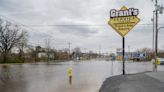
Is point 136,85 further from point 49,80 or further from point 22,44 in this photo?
point 22,44

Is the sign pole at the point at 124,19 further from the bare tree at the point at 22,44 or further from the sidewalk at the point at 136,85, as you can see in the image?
the bare tree at the point at 22,44

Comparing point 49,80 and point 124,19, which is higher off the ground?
point 124,19

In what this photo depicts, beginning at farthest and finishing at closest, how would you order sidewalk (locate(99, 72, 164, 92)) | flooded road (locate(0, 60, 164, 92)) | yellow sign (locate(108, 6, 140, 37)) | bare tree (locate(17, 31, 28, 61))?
1. bare tree (locate(17, 31, 28, 61))
2. yellow sign (locate(108, 6, 140, 37))
3. flooded road (locate(0, 60, 164, 92))
4. sidewalk (locate(99, 72, 164, 92))

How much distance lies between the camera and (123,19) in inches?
623

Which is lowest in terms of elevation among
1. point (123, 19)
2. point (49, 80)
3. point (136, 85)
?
point (49, 80)

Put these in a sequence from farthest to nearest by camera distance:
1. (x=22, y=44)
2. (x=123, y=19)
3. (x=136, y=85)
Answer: (x=22, y=44) → (x=123, y=19) → (x=136, y=85)

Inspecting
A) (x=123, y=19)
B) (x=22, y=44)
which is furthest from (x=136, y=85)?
(x=22, y=44)

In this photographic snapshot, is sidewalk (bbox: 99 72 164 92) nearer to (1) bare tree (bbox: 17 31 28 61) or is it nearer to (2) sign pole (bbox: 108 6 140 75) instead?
(2) sign pole (bbox: 108 6 140 75)

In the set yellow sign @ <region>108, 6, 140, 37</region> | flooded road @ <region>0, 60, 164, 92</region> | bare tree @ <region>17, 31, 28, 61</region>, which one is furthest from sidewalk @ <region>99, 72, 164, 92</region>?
bare tree @ <region>17, 31, 28, 61</region>

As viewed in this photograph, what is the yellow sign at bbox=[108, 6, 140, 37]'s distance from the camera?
15.6 metres

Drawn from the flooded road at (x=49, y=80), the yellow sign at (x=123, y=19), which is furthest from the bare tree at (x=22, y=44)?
the yellow sign at (x=123, y=19)

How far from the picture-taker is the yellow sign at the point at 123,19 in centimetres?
1562

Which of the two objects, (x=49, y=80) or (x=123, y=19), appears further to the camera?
(x=49, y=80)

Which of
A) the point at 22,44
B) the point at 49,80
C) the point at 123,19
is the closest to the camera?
the point at 123,19
